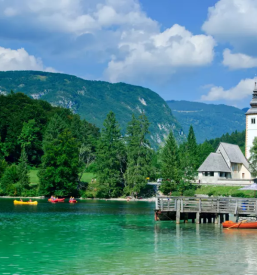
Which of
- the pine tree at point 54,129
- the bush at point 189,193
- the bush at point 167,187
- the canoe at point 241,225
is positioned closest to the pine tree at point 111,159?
the bush at point 167,187

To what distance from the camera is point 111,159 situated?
107 metres

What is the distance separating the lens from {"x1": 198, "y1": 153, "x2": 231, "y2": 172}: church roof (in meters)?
104

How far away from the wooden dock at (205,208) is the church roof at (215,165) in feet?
159

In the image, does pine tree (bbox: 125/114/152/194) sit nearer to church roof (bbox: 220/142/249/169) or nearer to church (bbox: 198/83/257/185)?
church (bbox: 198/83/257/185)

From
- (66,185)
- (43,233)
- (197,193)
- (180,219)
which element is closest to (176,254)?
(43,233)

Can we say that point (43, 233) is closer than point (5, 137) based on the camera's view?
Yes

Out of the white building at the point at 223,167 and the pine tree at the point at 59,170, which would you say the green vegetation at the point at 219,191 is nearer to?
the white building at the point at 223,167

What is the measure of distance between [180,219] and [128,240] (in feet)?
56.5

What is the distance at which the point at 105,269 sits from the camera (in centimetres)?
2886

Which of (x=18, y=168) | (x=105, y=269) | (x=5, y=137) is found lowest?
(x=105, y=269)

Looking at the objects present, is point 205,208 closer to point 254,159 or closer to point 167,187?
point 167,187

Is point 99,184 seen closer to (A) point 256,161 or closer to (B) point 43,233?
(A) point 256,161

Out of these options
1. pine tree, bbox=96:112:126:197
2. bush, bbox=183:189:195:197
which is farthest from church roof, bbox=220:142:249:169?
pine tree, bbox=96:112:126:197

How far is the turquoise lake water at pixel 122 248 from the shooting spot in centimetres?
2931
